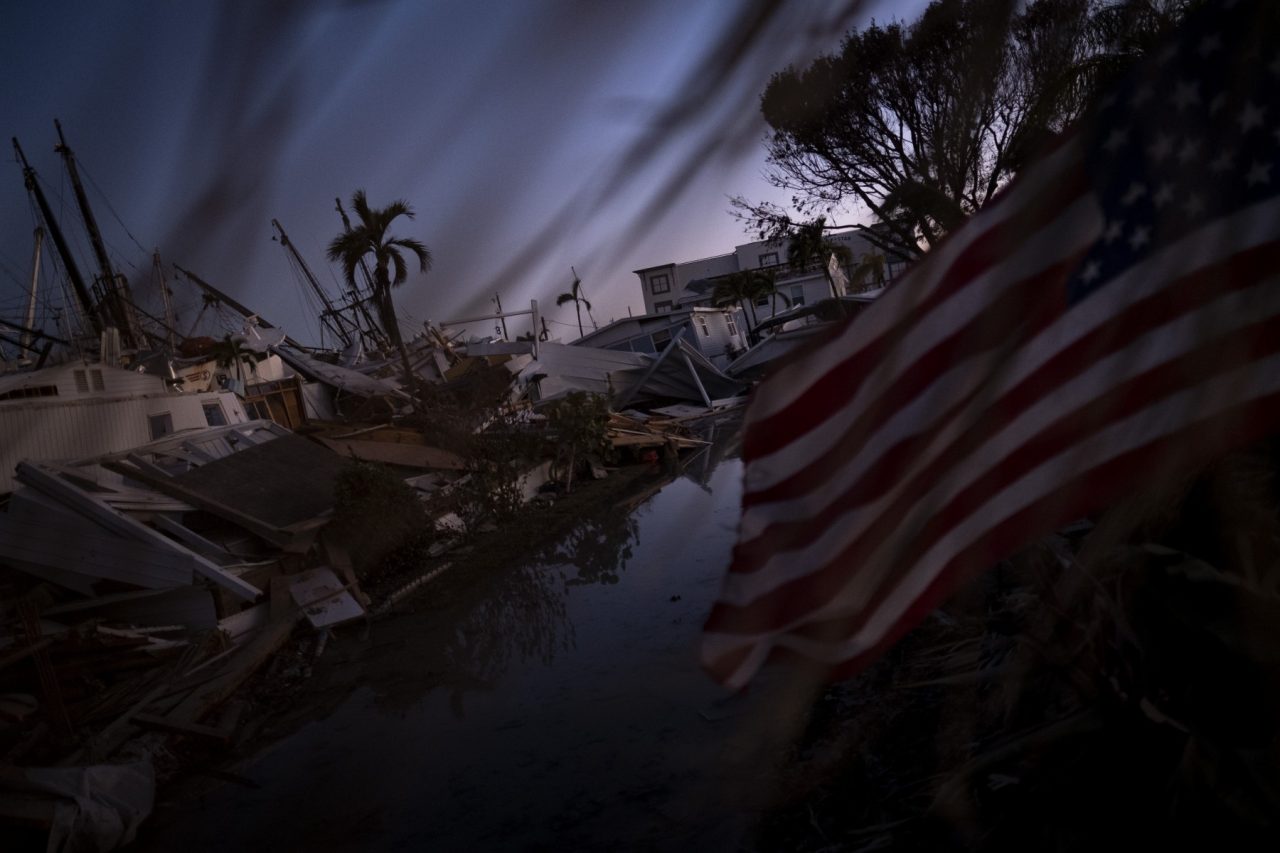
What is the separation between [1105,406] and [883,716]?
13.7ft

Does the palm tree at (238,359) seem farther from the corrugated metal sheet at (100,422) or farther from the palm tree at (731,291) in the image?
the palm tree at (731,291)

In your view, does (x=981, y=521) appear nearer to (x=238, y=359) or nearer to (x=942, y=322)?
(x=942, y=322)

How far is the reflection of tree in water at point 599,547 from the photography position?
11.9 metres

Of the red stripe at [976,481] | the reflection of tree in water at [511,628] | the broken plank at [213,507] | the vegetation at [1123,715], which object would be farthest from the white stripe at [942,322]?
the broken plank at [213,507]

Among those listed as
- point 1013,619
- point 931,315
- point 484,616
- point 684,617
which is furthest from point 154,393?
point 931,315

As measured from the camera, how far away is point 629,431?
2341 cm

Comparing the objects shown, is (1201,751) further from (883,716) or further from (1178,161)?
(883,716)

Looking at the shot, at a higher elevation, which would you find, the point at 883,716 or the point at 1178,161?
the point at 1178,161

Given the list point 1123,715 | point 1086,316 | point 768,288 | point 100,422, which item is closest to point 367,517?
point 100,422

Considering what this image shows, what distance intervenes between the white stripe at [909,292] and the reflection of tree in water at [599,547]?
910 centimetres

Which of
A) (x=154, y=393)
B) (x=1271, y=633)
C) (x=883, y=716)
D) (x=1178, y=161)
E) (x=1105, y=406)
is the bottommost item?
(x=883, y=716)

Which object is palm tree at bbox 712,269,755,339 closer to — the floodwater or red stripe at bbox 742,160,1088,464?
the floodwater

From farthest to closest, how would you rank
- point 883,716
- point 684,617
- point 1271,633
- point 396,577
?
point 396,577 < point 684,617 < point 883,716 < point 1271,633

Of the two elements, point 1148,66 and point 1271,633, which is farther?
point 1271,633
